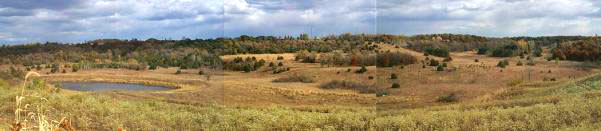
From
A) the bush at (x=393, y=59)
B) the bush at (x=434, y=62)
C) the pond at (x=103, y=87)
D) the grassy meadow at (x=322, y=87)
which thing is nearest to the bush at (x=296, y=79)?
the grassy meadow at (x=322, y=87)

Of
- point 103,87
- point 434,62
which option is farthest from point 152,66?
point 434,62

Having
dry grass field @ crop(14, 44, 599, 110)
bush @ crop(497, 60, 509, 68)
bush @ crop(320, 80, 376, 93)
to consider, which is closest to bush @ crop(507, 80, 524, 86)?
dry grass field @ crop(14, 44, 599, 110)

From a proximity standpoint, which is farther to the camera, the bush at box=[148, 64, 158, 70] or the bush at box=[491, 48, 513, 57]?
the bush at box=[148, 64, 158, 70]

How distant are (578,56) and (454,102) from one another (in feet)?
14.1

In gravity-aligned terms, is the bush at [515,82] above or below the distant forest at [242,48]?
below

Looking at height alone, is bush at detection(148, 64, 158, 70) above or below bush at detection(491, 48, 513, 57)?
below

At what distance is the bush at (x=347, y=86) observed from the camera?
565 inches

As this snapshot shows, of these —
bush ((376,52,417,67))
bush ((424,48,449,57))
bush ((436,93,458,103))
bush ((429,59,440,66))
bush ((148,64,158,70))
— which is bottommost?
bush ((436,93,458,103))

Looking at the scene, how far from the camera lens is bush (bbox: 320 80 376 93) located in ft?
47.1

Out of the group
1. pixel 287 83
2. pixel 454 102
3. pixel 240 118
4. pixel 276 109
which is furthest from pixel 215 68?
pixel 454 102

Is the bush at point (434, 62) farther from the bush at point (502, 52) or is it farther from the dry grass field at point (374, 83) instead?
the bush at point (502, 52)

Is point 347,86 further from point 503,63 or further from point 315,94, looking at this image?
point 503,63

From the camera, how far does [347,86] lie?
14688mm

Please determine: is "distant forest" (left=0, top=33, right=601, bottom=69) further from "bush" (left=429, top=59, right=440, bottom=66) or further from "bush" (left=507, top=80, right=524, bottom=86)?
"bush" (left=507, top=80, right=524, bottom=86)
